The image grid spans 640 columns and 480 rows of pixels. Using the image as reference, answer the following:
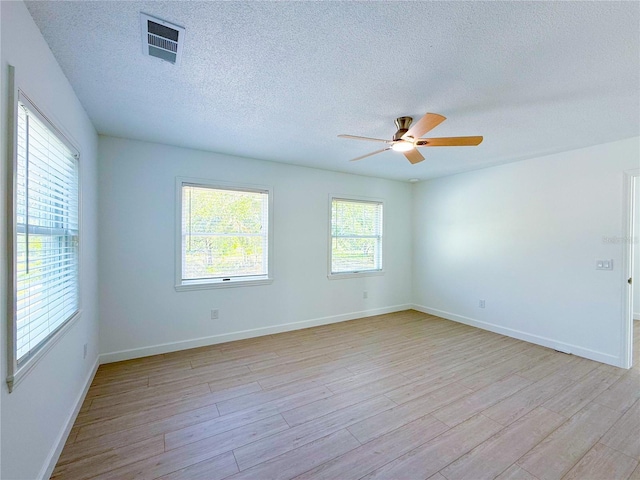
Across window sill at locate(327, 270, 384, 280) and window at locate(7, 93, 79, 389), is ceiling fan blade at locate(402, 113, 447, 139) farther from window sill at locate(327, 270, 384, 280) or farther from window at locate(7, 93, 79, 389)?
window sill at locate(327, 270, 384, 280)

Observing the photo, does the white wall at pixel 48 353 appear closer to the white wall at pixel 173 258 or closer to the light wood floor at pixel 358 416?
the light wood floor at pixel 358 416

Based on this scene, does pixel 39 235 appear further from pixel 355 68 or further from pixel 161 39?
pixel 355 68

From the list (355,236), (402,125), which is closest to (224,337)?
(355,236)

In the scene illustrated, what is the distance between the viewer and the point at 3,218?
3.95 feet

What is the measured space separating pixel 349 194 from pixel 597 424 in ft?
12.5

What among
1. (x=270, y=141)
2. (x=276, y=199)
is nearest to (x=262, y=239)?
(x=276, y=199)

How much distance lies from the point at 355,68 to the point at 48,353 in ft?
8.51

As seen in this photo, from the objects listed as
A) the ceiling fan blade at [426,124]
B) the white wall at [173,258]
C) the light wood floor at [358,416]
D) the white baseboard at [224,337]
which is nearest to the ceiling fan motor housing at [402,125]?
the ceiling fan blade at [426,124]

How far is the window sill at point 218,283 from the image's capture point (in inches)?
137

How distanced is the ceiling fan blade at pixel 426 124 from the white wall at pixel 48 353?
226 cm

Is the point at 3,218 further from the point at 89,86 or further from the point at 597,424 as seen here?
the point at 597,424

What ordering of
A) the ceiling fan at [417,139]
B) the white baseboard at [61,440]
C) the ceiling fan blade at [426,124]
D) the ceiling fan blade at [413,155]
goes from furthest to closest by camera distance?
the ceiling fan blade at [413,155] → the ceiling fan at [417,139] → the ceiling fan blade at [426,124] → the white baseboard at [61,440]

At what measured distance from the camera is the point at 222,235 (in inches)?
147

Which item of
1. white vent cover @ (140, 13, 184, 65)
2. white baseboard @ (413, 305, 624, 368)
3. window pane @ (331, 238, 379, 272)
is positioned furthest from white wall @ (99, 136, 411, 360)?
white vent cover @ (140, 13, 184, 65)
